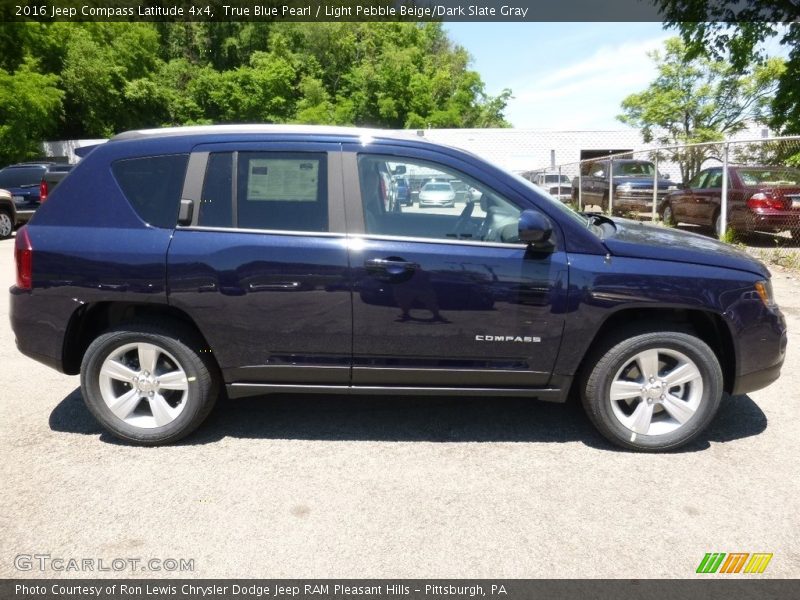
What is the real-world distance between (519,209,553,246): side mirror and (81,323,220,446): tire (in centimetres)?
204

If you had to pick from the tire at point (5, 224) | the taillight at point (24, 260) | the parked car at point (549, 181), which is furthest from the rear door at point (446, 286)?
the parked car at point (549, 181)

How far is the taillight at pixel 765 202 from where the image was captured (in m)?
11.1

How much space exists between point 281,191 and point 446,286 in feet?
3.74

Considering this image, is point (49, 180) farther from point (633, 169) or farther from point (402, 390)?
point (633, 169)

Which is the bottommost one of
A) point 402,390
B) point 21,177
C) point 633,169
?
point 402,390

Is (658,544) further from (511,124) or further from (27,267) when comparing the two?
(511,124)

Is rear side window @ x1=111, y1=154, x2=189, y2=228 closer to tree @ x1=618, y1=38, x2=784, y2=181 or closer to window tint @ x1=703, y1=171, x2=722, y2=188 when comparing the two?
window tint @ x1=703, y1=171, x2=722, y2=188

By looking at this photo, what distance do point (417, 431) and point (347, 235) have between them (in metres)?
1.38

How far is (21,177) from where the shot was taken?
17.3 metres

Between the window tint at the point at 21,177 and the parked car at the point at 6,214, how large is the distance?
1.60 m

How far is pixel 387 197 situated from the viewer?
381 cm

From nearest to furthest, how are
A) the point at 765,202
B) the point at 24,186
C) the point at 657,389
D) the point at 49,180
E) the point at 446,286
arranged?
the point at 446,286
the point at 657,389
the point at 765,202
the point at 49,180
the point at 24,186

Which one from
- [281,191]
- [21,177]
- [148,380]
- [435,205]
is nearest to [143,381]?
[148,380]

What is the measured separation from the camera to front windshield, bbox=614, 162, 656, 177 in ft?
59.3
